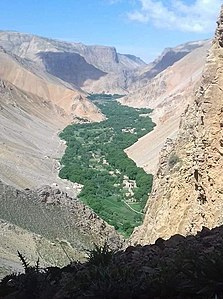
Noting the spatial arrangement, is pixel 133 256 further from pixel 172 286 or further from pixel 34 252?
pixel 34 252

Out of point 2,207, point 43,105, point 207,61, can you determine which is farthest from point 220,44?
point 43,105

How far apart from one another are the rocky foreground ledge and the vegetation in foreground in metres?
28.5

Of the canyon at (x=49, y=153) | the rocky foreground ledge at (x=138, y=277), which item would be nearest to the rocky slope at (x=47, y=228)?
the canyon at (x=49, y=153)

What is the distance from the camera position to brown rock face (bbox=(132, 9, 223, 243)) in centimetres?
1583

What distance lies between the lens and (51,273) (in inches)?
289

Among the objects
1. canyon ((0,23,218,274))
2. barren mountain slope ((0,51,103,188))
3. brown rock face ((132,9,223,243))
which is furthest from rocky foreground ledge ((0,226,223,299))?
barren mountain slope ((0,51,103,188))

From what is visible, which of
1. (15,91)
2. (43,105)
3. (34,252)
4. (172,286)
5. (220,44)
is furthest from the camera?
(43,105)

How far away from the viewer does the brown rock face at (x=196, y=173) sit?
15.8 m

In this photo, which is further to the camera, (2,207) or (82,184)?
(82,184)

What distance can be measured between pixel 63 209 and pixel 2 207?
137 inches

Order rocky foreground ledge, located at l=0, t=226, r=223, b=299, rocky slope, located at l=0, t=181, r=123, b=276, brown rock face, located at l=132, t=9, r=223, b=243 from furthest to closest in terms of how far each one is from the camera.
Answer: rocky slope, located at l=0, t=181, r=123, b=276 < brown rock face, located at l=132, t=9, r=223, b=243 < rocky foreground ledge, located at l=0, t=226, r=223, b=299

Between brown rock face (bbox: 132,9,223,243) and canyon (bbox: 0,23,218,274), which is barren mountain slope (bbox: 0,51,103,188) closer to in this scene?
canyon (bbox: 0,23,218,274)

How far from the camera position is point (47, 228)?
85.5 feet

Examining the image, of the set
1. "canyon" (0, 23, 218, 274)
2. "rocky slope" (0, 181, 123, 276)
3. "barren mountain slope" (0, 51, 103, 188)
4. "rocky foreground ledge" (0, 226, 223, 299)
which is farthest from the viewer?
"barren mountain slope" (0, 51, 103, 188)
